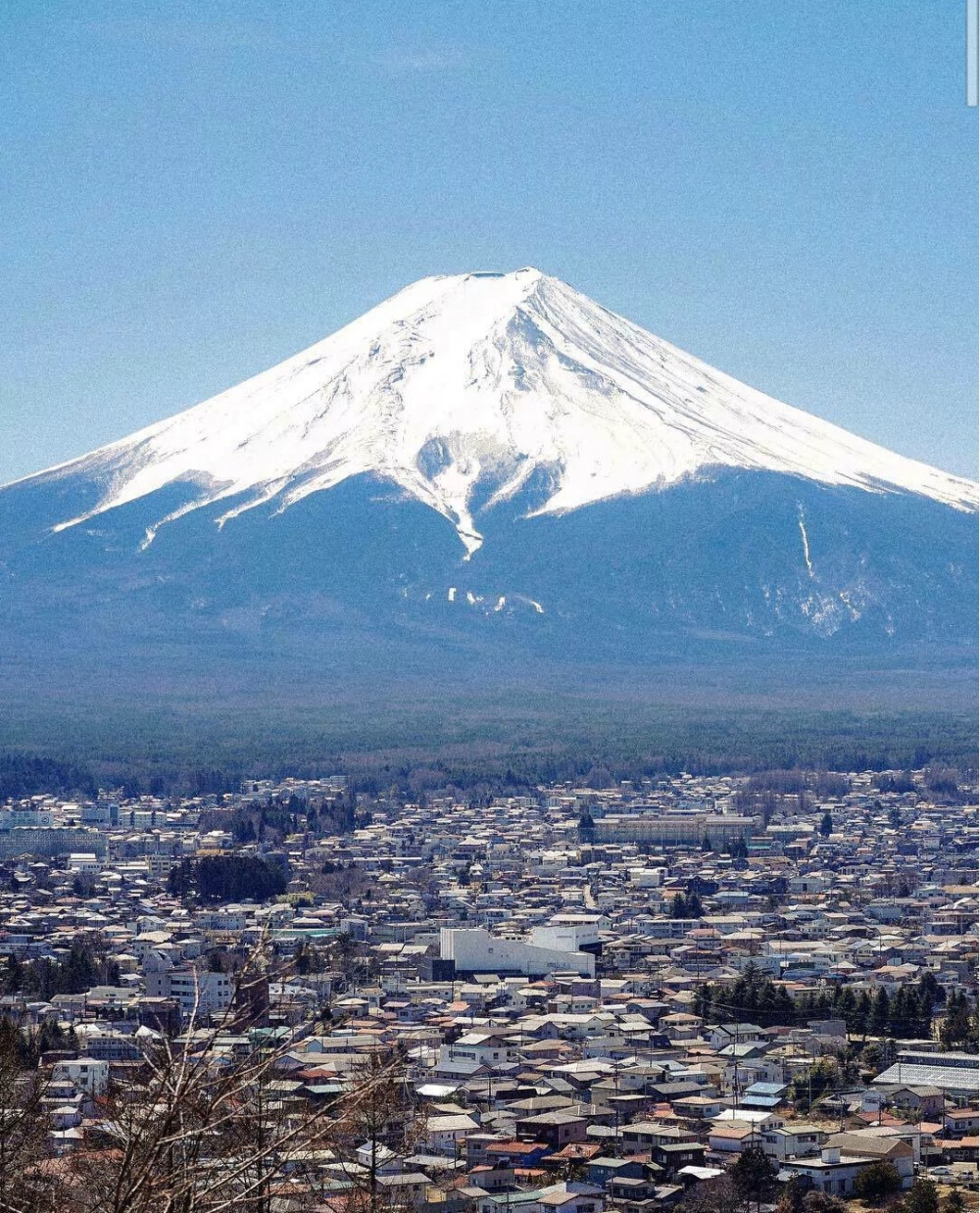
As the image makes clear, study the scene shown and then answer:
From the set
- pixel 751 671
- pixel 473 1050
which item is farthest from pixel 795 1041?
pixel 751 671

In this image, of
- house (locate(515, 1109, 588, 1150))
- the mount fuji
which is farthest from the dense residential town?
the mount fuji

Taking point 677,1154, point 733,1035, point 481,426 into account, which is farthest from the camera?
point 481,426

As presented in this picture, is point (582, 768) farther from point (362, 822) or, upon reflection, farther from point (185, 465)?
point (185, 465)

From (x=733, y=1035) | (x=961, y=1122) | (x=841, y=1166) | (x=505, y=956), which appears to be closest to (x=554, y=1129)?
(x=841, y=1166)

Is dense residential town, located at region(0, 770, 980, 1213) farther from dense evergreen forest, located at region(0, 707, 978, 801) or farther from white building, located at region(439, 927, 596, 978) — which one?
dense evergreen forest, located at region(0, 707, 978, 801)

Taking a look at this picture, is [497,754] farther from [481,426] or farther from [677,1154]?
[481,426]

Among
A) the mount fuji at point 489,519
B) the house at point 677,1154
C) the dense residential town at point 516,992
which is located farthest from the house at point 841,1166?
the mount fuji at point 489,519

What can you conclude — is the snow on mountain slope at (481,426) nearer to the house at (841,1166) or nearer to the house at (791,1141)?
the house at (791,1141)
